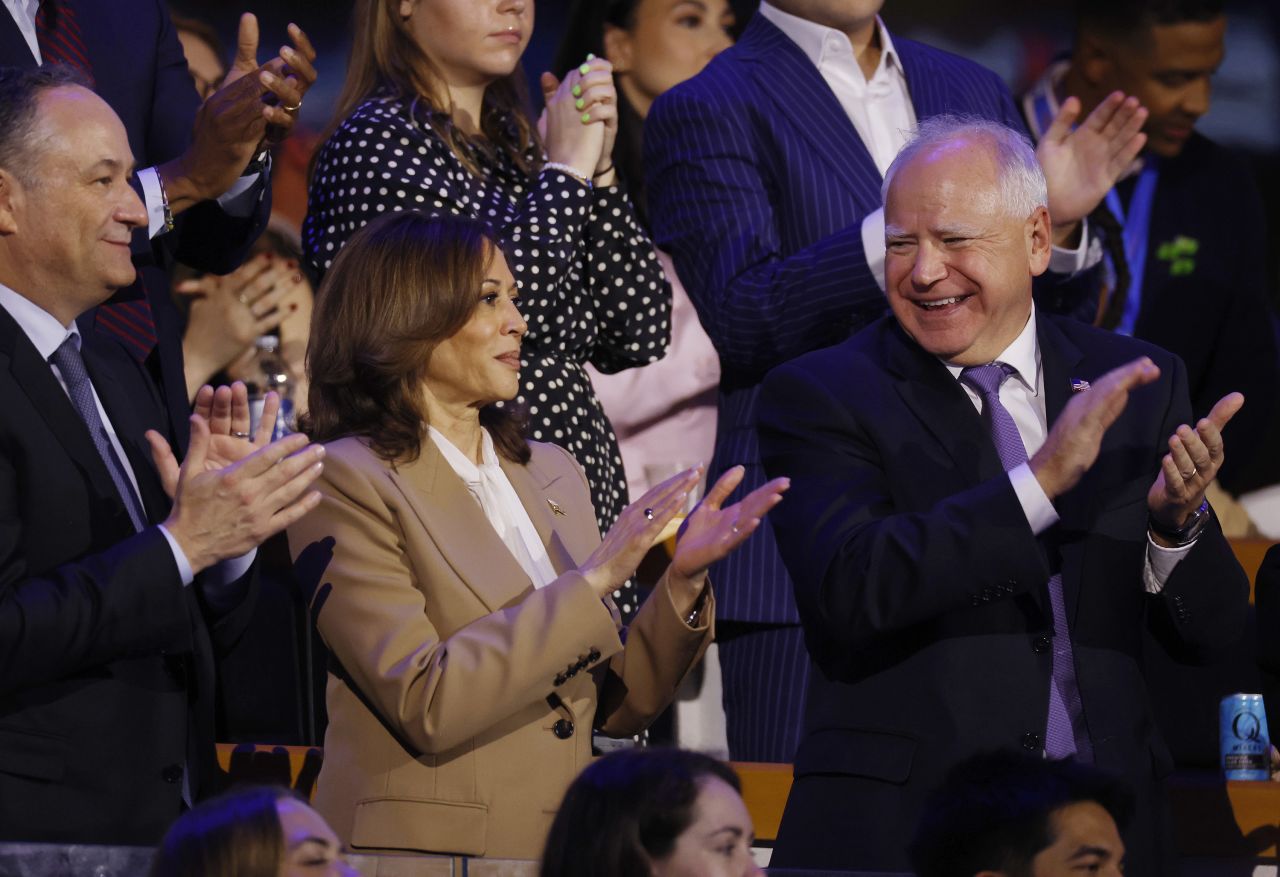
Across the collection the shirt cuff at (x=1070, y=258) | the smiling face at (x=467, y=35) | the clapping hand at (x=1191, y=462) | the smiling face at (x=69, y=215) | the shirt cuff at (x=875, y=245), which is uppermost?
the smiling face at (x=467, y=35)

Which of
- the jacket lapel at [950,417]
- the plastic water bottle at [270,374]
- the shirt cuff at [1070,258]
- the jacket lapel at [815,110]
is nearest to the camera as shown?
the jacket lapel at [950,417]

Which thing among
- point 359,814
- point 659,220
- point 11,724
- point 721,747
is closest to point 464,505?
point 359,814

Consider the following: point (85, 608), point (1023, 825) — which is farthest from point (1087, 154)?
point (85, 608)

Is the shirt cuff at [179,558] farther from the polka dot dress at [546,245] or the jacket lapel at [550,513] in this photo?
the polka dot dress at [546,245]

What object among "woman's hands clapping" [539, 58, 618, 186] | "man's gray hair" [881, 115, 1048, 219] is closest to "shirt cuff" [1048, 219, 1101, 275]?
"man's gray hair" [881, 115, 1048, 219]

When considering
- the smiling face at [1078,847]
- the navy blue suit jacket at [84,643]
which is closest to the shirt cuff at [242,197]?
the navy blue suit jacket at [84,643]

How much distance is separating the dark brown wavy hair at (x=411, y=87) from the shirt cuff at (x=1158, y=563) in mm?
1612

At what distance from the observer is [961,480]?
3.20m

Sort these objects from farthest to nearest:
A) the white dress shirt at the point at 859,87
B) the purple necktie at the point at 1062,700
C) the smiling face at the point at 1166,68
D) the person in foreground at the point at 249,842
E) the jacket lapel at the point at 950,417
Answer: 1. the smiling face at the point at 1166,68
2. the white dress shirt at the point at 859,87
3. the jacket lapel at the point at 950,417
4. the purple necktie at the point at 1062,700
5. the person in foreground at the point at 249,842

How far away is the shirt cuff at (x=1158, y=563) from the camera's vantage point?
3152 mm

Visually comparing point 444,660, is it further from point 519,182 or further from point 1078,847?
point 519,182

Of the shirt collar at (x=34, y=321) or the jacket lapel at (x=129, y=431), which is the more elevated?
the shirt collar at (x=34, y=321)

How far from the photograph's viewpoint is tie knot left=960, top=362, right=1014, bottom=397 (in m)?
3.28

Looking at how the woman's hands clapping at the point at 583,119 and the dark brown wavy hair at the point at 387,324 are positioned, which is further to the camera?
the woman's hands clapping at the point at 583,119
